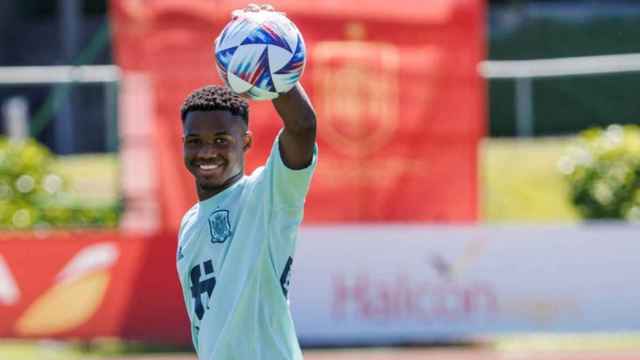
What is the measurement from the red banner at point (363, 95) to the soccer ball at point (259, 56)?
22.8 feet

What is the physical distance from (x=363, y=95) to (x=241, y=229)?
23.2ft

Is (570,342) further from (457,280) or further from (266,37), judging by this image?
(266,37)

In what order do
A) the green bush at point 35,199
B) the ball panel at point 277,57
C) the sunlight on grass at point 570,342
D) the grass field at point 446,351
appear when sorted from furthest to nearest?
the green bush at point 35,199
the sunlight on grass at point 570,342
the grass field at point 446,351
the ball panel at point 277,57

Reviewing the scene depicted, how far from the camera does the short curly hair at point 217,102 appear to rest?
4.25m

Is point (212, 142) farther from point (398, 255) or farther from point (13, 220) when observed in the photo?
point (13, 220)

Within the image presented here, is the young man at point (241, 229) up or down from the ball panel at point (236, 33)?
down

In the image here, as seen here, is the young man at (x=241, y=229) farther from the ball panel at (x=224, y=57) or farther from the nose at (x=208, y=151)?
the ball panel at (x=224, y=57)

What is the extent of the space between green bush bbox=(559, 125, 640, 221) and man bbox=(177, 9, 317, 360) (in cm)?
852

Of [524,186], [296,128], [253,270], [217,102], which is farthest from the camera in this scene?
[524,186]

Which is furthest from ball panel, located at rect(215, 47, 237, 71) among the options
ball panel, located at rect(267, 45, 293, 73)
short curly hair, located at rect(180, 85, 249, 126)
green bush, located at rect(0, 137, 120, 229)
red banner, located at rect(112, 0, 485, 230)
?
green bush, located at rect(0, 137, 120, 229)

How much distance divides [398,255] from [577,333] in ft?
5.14

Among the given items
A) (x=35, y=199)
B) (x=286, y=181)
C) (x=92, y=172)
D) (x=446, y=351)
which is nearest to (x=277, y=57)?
(x=286, y=181)

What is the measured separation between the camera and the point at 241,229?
4.20 meters

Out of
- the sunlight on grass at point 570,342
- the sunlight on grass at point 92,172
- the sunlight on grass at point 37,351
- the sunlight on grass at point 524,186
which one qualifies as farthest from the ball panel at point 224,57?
the sunlight on grass at point 92,172
